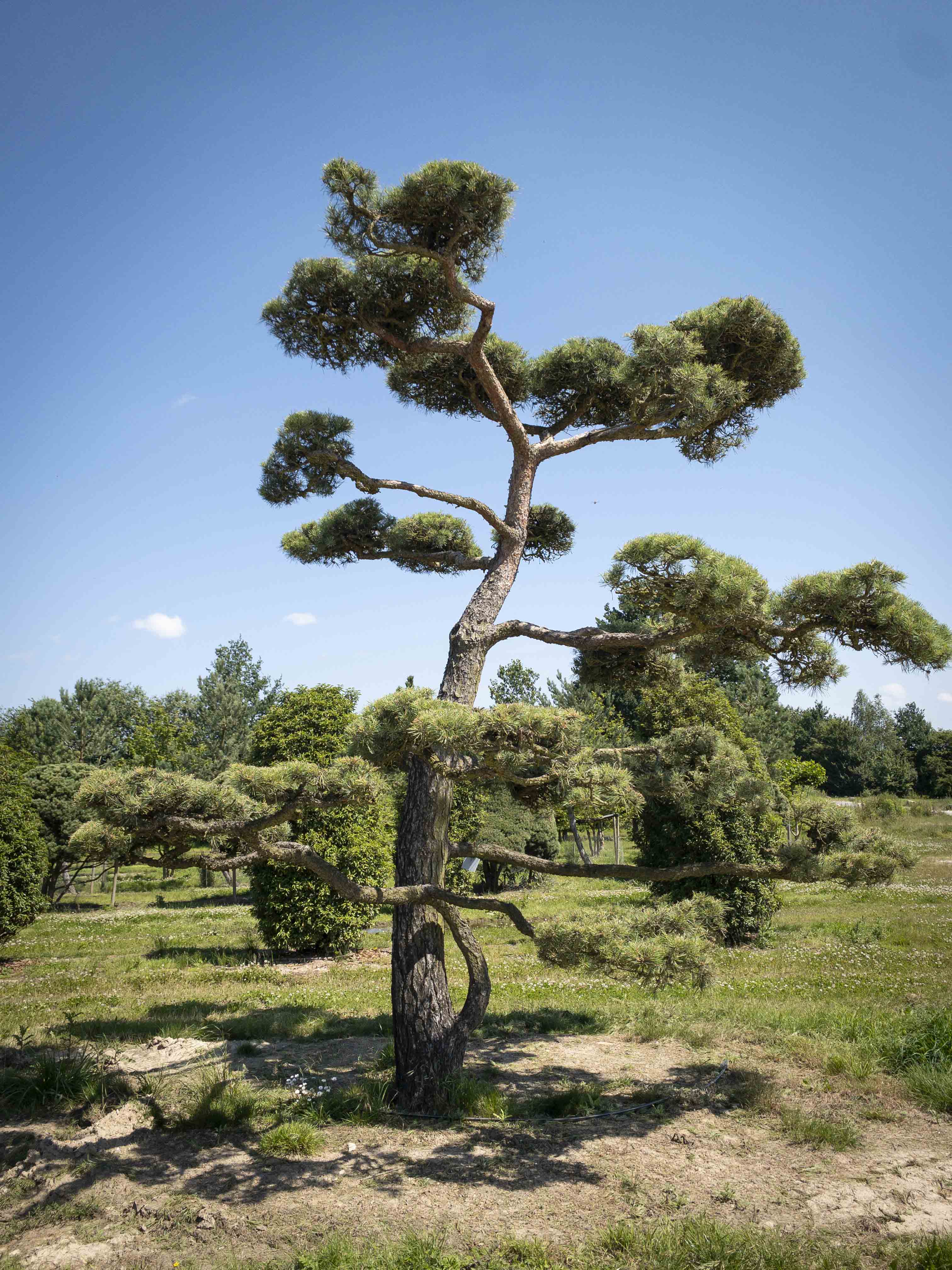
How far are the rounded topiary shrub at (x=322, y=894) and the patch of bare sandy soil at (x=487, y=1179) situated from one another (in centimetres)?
697

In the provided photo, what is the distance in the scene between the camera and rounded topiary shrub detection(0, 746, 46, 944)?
13273 mm

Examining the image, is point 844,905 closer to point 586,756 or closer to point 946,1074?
point 946,1074

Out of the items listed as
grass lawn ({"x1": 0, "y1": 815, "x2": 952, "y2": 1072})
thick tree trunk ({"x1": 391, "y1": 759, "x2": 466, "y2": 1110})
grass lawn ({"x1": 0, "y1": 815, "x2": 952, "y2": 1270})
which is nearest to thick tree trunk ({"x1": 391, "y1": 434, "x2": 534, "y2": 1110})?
thick tree trunk ({"x1": 391, "y1": 759, "x2": 466, "y2": 1110})

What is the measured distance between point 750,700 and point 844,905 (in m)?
18.0

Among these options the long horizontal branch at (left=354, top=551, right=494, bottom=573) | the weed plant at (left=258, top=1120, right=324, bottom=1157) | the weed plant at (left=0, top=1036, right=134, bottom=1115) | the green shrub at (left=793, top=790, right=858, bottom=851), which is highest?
the long horizontal branch at (left=354, top=551, right=494, bottom=573)

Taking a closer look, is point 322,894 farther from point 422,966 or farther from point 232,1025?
point 422,966

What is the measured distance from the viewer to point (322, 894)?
42.5 ft

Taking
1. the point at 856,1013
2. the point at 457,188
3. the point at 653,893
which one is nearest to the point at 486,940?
the point at 653,893

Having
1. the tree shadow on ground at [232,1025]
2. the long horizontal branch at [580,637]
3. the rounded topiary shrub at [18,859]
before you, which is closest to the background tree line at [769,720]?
the long horizontal branch at [580,637]

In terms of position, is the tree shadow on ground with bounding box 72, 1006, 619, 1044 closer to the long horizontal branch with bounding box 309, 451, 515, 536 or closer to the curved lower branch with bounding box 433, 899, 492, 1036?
the curved lower branch with bounding box 433, 899, 492, 1036

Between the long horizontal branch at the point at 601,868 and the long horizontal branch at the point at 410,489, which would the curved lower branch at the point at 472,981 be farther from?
the long horizontal branch at the point at 410,489

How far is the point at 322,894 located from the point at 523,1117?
769 centimetres

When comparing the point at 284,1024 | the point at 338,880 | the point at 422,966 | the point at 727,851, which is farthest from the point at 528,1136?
the point at 727,851

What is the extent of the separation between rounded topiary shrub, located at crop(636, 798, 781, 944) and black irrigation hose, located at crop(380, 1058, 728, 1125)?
643cm
